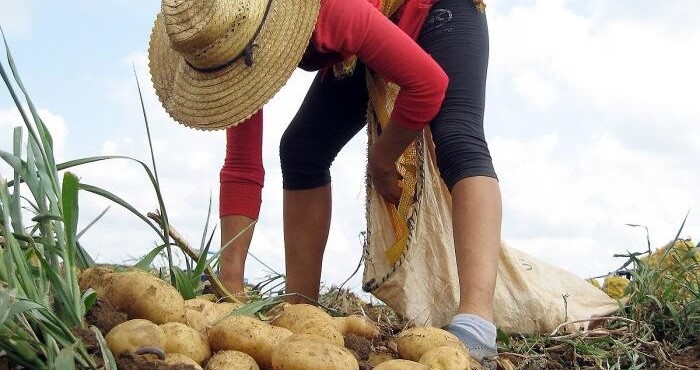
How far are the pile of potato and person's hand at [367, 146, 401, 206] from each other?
1.13 meters

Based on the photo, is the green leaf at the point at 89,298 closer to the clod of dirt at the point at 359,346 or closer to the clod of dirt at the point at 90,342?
the clod of dirt at the point at 90,342

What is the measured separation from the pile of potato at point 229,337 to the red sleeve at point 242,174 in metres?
1.02

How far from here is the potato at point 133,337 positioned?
141 centimetres

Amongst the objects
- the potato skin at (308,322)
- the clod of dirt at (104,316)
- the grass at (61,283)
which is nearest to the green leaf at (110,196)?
the grass at (61,283)

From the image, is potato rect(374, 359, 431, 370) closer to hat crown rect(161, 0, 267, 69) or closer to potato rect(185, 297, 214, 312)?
potato rect(185, 297, 214, 312)

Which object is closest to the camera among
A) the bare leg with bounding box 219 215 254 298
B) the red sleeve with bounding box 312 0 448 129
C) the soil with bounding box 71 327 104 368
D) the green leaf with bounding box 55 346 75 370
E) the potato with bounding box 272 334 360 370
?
the green leaf with bounding box 55 346 75 370

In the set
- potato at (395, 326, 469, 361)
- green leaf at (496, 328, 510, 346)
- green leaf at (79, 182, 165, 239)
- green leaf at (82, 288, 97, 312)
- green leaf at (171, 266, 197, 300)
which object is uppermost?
green leaf at (79, 182, 165, 239)

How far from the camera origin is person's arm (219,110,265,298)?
2773 mm

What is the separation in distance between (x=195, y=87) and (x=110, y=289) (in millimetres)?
997

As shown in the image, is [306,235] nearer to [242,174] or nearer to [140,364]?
[242,174]

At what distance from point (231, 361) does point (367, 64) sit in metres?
1.23

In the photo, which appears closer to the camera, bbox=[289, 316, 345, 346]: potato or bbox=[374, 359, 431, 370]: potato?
bbox=[374, 359, 431, 370]: potato

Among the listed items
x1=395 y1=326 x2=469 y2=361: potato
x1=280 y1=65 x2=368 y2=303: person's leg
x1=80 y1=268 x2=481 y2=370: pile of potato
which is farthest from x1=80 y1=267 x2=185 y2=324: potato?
x1=280 y1=65 x2=368 y2=303: person's leg

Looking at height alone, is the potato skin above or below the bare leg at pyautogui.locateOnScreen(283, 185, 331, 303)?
below
